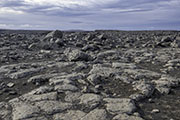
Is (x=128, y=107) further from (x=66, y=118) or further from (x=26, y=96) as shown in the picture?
(x=26, y=96)

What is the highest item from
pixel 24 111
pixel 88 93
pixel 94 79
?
pixel 94 79

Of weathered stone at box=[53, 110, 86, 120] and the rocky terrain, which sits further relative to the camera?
the rocky terrain

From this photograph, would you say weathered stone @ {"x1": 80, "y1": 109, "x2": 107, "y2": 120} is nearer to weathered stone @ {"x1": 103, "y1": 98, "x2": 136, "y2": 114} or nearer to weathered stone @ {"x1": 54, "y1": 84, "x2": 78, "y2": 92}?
weathered stone @ {"x1": 103, "y1": 98, "x2": 136, "y2": 114}

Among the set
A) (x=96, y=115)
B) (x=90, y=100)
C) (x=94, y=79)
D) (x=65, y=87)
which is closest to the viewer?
(x=96, y=115)

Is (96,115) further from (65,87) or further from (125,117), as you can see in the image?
(65,87)

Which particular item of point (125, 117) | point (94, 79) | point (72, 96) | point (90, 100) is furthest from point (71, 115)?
point (94, 79)

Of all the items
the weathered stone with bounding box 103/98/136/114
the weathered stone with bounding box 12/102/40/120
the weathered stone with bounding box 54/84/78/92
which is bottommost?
the weathered stone with bounding box 12/102/40/120

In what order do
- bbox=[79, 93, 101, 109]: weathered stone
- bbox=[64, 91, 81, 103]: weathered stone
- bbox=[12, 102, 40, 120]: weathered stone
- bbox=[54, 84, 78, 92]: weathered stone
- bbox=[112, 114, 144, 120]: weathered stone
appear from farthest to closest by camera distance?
1. bbox=[54, 84, 78, 92]: weathered stone
2. bbox=[64, 91, 81, 103]: weathered stone
3. bbox=[79, 93, 101, 109]: weathered stone
4. bbox=[12, 102, 40, 120]: weathered stone
5. bbox=[112, 114, 144, 120]: weathered stone

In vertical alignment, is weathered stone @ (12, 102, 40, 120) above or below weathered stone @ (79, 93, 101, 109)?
below

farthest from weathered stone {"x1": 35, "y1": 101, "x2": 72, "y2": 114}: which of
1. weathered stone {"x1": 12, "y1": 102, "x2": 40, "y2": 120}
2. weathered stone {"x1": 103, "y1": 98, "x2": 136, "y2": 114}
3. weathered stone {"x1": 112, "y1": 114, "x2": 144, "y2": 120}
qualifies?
weathered stone {"x1": 112, "y1": 114, "x2": 144, "y2": 120}

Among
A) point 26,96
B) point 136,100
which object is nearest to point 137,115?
point 136,100

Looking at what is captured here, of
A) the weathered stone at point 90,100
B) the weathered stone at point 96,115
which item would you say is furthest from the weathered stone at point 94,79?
the weathered stone at point 96,115

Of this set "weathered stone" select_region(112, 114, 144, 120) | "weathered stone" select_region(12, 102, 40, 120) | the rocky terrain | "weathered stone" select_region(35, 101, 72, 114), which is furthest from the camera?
"weathered stone" select_region(35, 101, 72, 114)

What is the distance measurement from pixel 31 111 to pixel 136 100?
228cm
